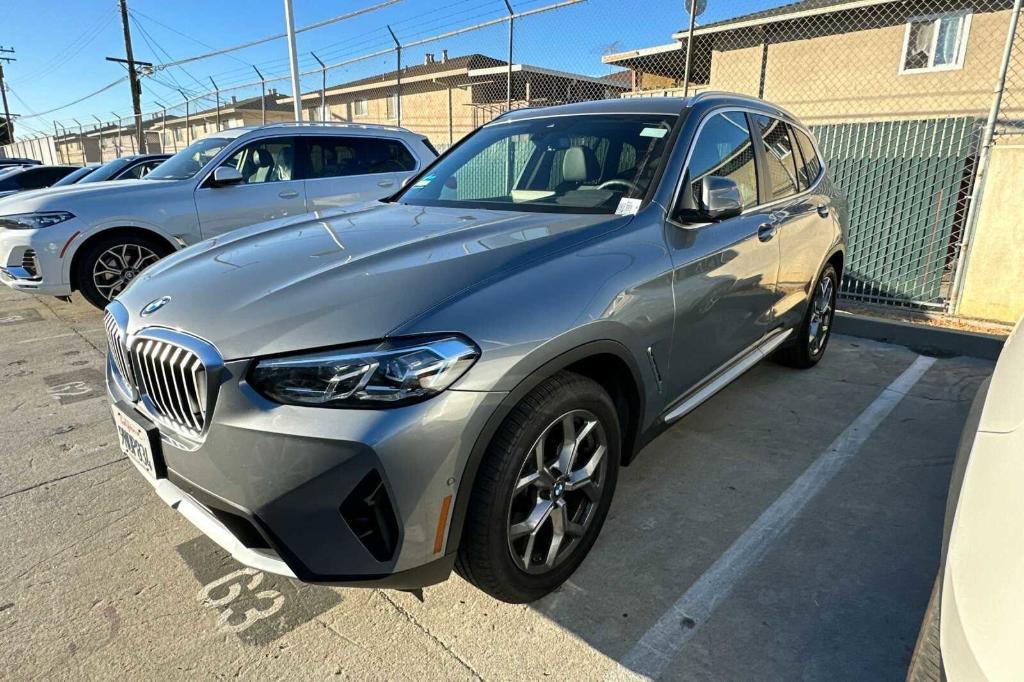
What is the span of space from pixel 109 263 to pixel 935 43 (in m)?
17.6

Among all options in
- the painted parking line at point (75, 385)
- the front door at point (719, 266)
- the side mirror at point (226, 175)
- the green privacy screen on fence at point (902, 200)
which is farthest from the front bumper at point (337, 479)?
the green privacy screen on fence at point (902, 200)

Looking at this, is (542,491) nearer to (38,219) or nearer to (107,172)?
(38,219)

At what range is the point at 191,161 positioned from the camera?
21.8 ft

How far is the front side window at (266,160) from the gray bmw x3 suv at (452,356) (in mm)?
4126

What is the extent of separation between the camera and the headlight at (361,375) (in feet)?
5.46

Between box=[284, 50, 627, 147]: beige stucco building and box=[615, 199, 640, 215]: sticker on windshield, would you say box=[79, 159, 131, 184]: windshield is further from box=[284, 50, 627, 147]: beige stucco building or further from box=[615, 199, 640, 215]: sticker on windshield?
box=[615, 199, 640, 215]: sticker on windshield

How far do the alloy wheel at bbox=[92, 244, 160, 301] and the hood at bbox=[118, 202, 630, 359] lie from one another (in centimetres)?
398

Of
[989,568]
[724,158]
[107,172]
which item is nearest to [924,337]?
[724,158]

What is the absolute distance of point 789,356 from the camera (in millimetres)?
4562

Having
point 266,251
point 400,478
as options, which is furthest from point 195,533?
point 400,478

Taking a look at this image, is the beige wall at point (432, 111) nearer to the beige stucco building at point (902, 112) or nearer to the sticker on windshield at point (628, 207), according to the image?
the beige stucco building at point (902, 112)

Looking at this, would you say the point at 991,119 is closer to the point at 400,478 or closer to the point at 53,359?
the point at 400,478

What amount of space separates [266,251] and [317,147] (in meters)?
5.07

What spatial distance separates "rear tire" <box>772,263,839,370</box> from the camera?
4.34m
